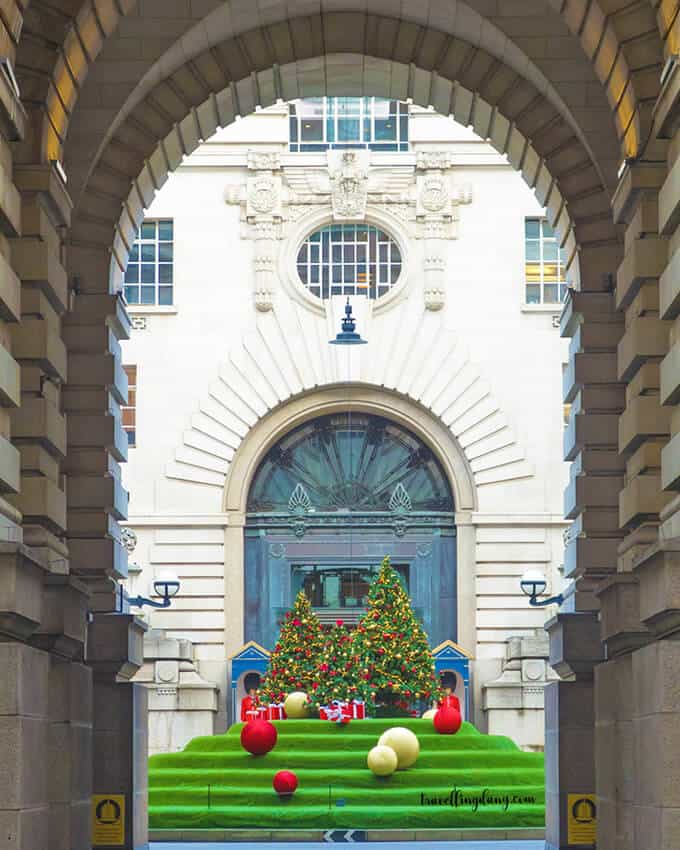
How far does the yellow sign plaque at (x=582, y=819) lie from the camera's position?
24828 mm

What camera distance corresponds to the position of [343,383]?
52.7m

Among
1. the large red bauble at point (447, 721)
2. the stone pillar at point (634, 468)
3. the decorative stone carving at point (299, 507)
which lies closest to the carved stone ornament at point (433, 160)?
the decorative stone carving at point (299, 507)

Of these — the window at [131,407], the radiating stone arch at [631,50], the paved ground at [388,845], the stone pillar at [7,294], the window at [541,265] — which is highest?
the window at [541,265]

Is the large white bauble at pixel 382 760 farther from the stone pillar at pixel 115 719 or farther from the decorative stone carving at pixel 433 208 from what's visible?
the decorative stone carving at pixel 433 208

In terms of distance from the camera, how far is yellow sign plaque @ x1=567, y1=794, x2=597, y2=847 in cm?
2483

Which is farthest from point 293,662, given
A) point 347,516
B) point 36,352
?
point 36,352

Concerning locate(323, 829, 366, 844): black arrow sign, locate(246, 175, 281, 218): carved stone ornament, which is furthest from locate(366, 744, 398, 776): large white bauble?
locate(246, 175, 281, 218): carved stone ornament

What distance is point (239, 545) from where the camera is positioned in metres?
53.3

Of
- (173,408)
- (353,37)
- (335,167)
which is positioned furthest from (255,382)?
(353,37)

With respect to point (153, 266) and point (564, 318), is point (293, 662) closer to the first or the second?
point (153, 266)

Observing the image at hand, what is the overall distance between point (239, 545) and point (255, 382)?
4.50 meters

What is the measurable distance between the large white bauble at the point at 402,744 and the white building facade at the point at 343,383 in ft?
57.3

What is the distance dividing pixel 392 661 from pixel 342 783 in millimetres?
5008

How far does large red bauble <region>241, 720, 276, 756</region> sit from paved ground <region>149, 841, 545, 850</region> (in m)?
3.85
